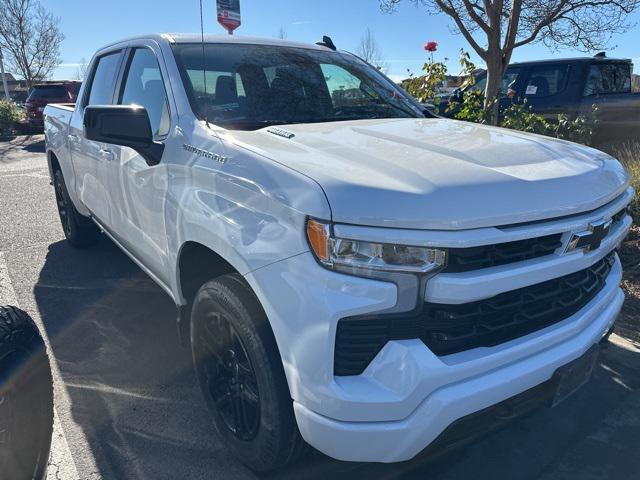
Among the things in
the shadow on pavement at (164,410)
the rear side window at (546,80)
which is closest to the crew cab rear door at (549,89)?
the rear side window at (546,80)

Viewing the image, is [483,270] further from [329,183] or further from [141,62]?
[141,62]

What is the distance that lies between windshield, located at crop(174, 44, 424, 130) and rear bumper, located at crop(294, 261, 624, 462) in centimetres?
143

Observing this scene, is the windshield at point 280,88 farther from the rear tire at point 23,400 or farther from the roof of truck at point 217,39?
the rear tire at point 23,400

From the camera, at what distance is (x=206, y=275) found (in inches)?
105

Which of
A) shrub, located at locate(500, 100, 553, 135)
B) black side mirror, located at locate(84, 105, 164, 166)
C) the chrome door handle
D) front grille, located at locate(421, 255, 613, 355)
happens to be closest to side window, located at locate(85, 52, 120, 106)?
the chrome door handle

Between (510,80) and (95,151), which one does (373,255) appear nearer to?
(95,151)

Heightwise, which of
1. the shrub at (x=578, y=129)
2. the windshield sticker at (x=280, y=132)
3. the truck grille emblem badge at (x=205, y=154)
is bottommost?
the shrub at (x=578, y=129)

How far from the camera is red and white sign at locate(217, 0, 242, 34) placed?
3345 mm

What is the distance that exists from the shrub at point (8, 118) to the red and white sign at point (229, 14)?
50.9 ft

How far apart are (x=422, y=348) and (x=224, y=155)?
1.10 m

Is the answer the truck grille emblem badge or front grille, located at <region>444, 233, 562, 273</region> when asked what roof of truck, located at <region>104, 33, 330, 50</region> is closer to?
the truck grille emblem badge

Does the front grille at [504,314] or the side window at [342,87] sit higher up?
the side window at [342,87]

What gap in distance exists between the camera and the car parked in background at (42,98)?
17.4 m

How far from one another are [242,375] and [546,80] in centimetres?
759
